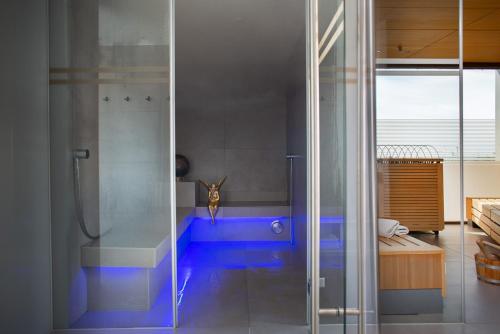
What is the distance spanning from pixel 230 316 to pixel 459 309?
50.4 inches

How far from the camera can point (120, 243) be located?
2.24 m

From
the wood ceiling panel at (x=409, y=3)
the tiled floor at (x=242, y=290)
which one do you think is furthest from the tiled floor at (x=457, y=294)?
the tiled floor at (x=242, y=290)

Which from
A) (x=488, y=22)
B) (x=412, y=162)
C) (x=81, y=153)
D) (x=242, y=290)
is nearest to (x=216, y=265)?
(x=242, y=290)

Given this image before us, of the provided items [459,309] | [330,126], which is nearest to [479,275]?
[459,309]

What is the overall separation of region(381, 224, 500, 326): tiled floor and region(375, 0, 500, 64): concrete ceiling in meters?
0.51

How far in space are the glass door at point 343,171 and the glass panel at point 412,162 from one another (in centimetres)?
3

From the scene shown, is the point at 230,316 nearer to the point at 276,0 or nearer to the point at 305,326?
the point at 305,326

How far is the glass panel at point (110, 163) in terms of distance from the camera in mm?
2205

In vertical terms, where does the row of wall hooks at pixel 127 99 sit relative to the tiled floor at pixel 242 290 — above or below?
above

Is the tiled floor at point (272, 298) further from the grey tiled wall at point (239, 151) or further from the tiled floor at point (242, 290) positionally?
the grey tiled wall at point (239, 151)

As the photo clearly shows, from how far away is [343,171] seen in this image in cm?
105

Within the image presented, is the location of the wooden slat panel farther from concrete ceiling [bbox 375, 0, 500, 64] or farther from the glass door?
concrete ceiling [bbox 375, 0, 500, 64]

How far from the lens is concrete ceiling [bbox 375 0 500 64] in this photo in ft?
2.60

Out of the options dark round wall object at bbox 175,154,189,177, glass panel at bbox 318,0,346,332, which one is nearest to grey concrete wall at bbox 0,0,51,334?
glass panel at bbox 318,0,346,332
